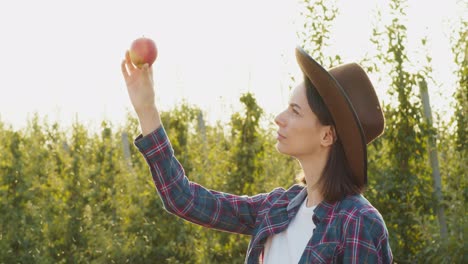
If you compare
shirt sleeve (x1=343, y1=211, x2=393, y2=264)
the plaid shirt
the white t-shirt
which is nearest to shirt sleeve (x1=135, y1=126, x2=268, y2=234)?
the plaid shirt

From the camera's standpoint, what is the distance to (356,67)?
231 centimetres

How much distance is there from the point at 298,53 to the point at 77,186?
7031mm

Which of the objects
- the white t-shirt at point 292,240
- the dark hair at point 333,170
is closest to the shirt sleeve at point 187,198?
the white t-shirt at point 292,240

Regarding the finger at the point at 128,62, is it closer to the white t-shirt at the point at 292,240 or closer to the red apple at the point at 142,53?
the red apple at the point at 142,53

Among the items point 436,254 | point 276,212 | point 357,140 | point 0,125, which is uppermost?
point 0,125

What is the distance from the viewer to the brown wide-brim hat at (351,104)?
2.21 meters

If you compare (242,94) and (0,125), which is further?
(0,125)

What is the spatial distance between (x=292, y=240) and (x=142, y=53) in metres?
0.65

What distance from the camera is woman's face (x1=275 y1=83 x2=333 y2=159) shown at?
2.26 meters

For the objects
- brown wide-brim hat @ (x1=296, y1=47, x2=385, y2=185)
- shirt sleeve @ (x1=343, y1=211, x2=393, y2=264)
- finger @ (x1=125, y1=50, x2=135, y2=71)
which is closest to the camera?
shirt sleeve @ (x1=343, y1=211, x2=393, y2=264)

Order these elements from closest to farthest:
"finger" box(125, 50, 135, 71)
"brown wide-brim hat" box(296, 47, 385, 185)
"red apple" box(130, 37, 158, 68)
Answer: "brown wide-brim hat" box(296, 47, 385, 185), "finger" box(125, 50, 135, 71), "red apple" box(130, 37, 158, 68)

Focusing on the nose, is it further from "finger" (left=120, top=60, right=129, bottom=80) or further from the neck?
"finger" (left=120, top=60, right=129, bottom=80)

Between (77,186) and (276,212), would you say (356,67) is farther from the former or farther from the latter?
(77,186)

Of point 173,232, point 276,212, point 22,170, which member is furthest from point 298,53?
point 22,170
